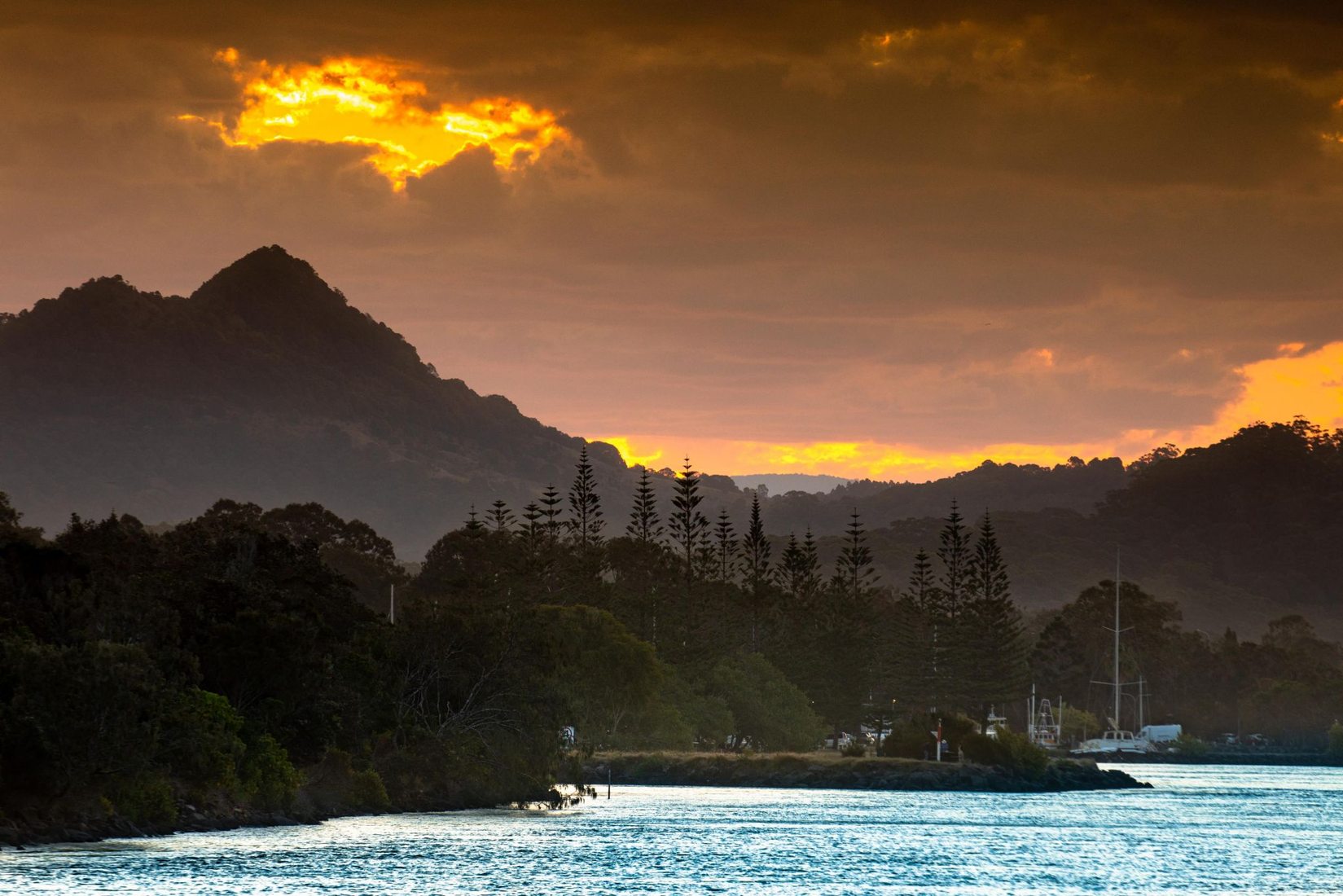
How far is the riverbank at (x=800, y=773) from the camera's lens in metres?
131

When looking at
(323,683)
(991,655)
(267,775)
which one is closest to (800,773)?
(991,655)

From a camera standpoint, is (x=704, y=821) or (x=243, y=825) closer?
(x=243, y=825)

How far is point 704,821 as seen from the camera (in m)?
91.0

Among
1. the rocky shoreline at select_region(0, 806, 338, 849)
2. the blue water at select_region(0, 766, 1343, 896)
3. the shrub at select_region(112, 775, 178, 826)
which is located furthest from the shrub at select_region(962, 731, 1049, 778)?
the shrub at select_region(112, 775, 178, 826)

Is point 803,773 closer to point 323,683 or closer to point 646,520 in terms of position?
point 646,520

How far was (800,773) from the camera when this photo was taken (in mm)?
133250

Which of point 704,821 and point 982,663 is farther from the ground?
point 982,663

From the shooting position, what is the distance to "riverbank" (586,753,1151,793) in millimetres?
130750

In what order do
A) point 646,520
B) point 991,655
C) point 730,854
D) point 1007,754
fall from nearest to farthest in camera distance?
point 730,854 → point 1007,754 → point 991,655 → point 646,520

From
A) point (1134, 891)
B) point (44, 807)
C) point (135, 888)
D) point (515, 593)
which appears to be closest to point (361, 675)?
point (44, 807)

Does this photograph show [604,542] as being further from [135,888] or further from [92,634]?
[135,888]

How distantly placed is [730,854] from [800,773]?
199ft

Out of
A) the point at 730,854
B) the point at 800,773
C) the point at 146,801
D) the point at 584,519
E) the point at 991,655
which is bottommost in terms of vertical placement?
the point at 730,854

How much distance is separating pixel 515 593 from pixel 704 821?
192 feet
